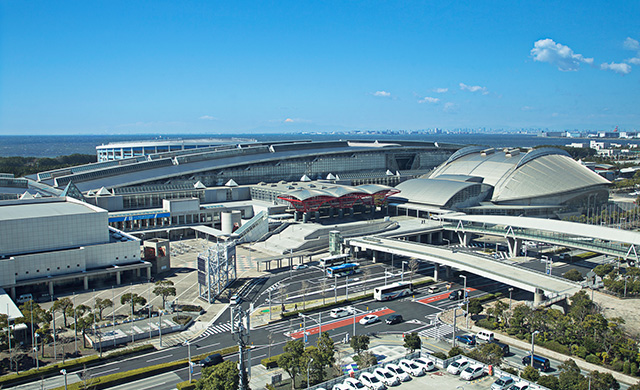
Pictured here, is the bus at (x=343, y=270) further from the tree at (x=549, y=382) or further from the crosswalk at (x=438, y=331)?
the tree at (x=549, y=382)

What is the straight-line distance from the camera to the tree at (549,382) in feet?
86.1

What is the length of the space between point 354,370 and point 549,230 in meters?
34.2

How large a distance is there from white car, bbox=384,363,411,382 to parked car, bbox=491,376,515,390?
4575 millimetres

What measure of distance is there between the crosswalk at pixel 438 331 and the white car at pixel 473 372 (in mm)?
6629

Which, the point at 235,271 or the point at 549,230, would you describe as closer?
the point at 235,271

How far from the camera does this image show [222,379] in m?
24.7

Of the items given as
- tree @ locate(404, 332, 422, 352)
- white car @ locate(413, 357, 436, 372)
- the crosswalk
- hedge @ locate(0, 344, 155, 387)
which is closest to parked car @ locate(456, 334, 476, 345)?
the crosswalk

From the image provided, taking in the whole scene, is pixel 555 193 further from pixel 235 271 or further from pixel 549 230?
pixel 235 271

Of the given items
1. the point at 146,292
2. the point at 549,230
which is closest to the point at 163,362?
the point at 146,292

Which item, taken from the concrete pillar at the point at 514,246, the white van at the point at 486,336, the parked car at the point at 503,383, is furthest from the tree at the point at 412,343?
the concrete pillar at the point at 514,246

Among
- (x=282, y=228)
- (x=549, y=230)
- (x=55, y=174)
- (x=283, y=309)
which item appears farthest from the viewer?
(x=55, y=174)

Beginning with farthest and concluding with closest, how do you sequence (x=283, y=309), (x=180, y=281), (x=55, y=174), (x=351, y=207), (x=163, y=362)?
(x=55, y=174) < (x=351, y=207) < (x=180, y=281) < (x=283, y=309) < (x=163, y=362)

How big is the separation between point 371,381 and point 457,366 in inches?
219

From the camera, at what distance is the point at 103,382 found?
28.5 m
